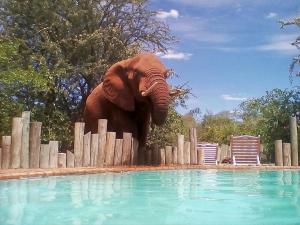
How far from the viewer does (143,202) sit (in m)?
5.71

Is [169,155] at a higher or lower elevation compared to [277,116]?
lower

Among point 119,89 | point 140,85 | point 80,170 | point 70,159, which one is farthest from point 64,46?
point 80,170

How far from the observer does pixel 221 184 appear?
833 cm

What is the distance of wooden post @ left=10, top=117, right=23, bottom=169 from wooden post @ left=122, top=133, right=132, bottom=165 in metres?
2.87

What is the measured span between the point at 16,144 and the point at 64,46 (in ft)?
29.9

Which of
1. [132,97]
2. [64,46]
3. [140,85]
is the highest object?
[64,46]

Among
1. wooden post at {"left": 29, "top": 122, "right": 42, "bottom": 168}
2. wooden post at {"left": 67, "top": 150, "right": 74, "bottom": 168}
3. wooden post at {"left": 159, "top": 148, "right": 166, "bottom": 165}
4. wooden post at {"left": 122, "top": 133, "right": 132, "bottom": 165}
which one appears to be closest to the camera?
wooden post at {"left": 29, "top": 122, "right": 42, "bottom": 168}

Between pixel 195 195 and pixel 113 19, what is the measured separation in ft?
45.5

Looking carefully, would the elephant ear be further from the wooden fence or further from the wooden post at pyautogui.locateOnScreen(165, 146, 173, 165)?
the wooden post at pyautogui.locateOnScreen(165, 146, 173, 165)

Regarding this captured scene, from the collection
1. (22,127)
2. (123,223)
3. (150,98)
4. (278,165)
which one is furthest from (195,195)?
(278,165)

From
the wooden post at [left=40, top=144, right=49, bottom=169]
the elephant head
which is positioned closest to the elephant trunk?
the elephant head

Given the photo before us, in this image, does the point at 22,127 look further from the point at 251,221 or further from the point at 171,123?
the point at 171,123

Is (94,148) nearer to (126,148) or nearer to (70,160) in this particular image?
(70,160)

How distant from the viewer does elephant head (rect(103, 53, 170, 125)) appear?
11297 millimetres
